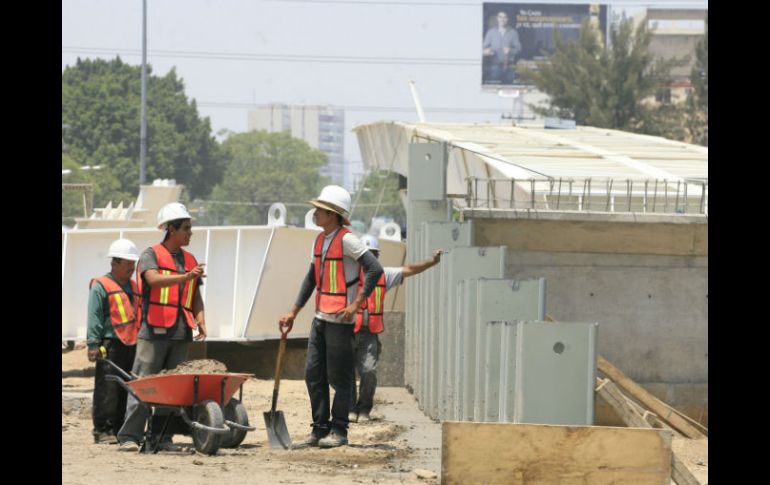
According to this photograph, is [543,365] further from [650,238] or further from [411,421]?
[650,238]

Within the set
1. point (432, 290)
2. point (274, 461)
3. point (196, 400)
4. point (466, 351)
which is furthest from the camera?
point (432, 290)

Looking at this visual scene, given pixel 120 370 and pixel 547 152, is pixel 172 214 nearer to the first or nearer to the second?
pixel 120 370

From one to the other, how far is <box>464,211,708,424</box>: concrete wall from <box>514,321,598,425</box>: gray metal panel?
6.90 meters

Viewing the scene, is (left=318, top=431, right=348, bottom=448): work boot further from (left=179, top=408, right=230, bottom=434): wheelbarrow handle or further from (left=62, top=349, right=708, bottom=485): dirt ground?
(left=179, top=408, right=230, bottom=434): wheelbarrow handle

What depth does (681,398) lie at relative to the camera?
17.7 metres

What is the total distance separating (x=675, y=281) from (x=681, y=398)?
1.39 metres

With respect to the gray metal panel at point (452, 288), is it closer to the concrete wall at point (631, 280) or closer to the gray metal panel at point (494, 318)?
the gray metal panel at point (494, 318)

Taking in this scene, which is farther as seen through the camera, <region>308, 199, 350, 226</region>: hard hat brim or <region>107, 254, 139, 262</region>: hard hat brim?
<region>107, 254, 139, 262</region>: hard hat brim

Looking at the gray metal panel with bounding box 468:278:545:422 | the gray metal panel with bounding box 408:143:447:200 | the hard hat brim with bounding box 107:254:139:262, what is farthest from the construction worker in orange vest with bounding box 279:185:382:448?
the gray metal panel with bounding box 408:143:447:200

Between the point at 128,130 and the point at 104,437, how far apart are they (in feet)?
275

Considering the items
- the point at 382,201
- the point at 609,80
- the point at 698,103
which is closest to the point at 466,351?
the point at 609,80

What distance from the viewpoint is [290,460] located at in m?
10.5

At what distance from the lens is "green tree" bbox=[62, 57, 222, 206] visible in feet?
300

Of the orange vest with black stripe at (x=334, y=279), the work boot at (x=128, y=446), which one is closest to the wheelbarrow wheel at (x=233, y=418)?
the work boot at (x=128, y=446)
